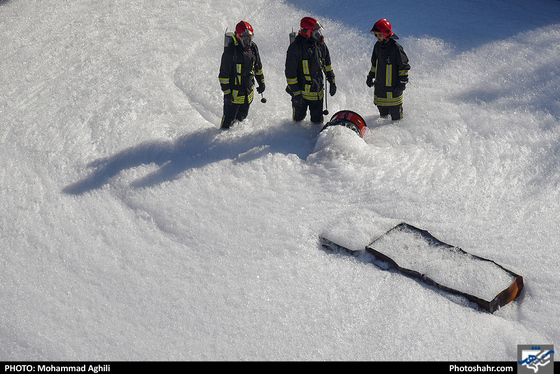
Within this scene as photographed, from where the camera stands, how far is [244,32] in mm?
5535

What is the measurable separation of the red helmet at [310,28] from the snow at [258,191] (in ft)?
3.87

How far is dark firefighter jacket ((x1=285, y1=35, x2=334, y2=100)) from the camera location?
18.9 feet

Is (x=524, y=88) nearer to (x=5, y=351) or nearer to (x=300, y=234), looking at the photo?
(x=300, y=234)

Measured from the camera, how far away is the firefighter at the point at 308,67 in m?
5.66

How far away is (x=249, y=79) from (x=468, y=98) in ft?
9.68

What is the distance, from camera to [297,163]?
5.66 meters

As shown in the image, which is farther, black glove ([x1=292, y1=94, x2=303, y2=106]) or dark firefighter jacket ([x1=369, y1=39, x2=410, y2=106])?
black glove ([x1=292, y1=94, x2=303, y2=106])

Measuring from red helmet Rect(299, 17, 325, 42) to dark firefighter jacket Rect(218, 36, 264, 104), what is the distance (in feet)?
2.08

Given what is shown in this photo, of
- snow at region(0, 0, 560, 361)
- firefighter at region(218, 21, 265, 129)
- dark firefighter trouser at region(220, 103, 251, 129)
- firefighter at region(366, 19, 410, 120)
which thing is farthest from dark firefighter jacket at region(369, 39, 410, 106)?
dark firefighter trouser at region(220, 103, 251, 129)

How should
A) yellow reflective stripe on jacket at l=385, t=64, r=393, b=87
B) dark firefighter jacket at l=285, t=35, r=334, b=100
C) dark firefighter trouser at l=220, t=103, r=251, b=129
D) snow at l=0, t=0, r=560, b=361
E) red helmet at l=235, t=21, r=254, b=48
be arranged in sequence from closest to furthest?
1. snow at l=0, t=0, r=560, b=361
2. red helmet at l=235, t=21, r=254, b=48
3. dark firefighter jacket at l=285, t=35, r=334, b=100
4. yellow reflective stripe on jacket at l=385, t=64, r=393, b=87
5. dark firefighter trouser at l=220, t=103, r=251, b=129

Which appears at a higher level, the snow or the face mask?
the face mask

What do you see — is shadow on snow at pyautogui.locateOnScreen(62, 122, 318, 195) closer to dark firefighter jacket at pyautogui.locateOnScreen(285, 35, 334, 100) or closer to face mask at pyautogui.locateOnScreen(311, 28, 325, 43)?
dark firefighter jacket at pyautogui.locateOnScreen(285, 35, 334, 100)

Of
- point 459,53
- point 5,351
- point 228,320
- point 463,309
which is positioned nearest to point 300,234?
point 228,320
